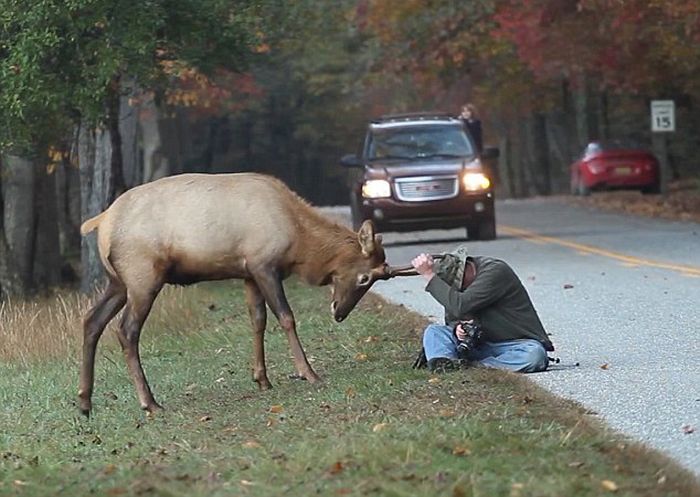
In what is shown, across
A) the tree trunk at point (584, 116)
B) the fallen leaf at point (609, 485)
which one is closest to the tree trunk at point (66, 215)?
the tree trunk at point (584, 116)

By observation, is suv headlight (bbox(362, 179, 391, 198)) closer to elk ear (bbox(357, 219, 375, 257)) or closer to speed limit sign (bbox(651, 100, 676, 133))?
elk ear (bbox(357, 219, 375, 257))

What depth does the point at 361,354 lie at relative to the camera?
14.2 m

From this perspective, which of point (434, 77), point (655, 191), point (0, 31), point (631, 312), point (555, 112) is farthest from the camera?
point (555, 112)

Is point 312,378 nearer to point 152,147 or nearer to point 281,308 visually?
point 281,308

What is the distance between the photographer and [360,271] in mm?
13062

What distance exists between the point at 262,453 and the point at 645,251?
1618cm

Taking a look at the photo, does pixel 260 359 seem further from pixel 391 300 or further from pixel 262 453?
pixel 391 300

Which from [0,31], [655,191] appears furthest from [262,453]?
[655,191]

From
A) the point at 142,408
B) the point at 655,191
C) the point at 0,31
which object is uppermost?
the point at 0,31

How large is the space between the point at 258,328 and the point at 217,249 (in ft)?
2.82

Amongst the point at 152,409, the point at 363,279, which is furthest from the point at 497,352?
the point at 152,409

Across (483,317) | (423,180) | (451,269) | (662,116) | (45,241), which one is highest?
(451,269)

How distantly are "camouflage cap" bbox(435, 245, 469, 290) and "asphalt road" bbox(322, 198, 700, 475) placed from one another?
888 mm

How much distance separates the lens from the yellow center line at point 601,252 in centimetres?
2138
